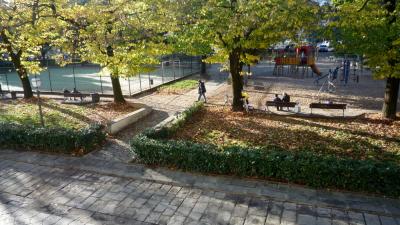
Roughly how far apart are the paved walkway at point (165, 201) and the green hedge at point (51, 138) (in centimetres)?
130

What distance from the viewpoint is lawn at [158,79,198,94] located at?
2285 centimetres

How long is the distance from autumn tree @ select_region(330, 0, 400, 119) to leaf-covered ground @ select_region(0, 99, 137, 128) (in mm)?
9869

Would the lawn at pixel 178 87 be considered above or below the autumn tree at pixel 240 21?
below

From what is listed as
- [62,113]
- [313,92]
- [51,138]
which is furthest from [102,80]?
[51,138]

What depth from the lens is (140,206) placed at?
23.2 ft

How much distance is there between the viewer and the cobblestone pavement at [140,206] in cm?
645

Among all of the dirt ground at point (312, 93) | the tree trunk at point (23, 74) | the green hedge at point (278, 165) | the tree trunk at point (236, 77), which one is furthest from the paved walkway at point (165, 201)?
the tree trunk at point (23, 74)

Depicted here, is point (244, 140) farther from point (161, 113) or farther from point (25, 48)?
point (25, 48)

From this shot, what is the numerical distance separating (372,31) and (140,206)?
932 cm

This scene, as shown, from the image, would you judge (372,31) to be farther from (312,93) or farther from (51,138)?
(51,138)

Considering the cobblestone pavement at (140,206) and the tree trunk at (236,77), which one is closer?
the cobblestone pavement at (140,206)

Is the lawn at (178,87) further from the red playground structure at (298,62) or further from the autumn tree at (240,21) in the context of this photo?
the red playground structure at (298,62)

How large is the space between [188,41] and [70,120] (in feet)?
20.4

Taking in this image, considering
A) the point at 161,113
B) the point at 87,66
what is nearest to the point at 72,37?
the point at 161,113
